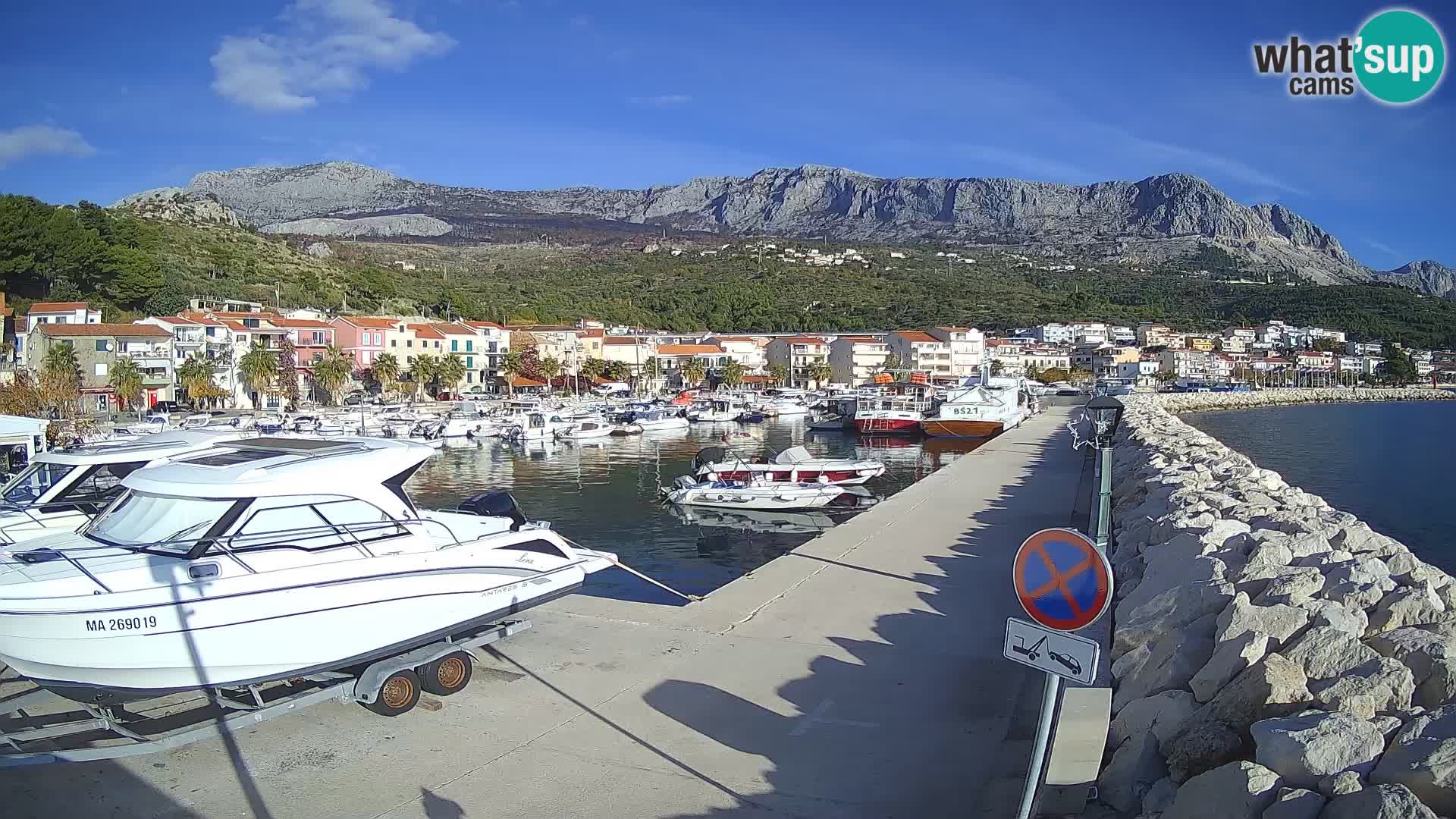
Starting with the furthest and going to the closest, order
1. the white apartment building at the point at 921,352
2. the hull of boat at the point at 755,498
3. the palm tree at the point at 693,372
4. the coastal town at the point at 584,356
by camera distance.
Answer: the white apartment building at the point at 921,352 → the palm tree at the point at 693,372 → the coastal town at the point at 584,356 → the hull of boat at the point at 755,498

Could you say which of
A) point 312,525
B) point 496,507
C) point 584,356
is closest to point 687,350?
point 584,356

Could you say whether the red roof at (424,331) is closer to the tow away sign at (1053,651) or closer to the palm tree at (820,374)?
the palm tree at (820,374)

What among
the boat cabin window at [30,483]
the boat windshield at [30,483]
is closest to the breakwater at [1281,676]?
the boat windshield at [30,483]

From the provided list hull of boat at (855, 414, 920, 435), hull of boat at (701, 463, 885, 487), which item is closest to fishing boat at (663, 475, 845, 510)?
hull of boat at (701, 463, 885, 487)

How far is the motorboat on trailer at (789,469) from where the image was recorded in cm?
2803

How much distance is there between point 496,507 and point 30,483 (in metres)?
6.47

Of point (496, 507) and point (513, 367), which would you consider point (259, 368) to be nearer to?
point (513, 367)

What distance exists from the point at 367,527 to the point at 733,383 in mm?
83093

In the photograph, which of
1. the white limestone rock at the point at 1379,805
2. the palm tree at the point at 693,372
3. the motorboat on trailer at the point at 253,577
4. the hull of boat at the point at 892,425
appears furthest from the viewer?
the palm tree at the point at 693,372

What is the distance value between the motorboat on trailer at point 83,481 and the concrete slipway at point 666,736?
383 centimetres

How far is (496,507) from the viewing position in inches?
386

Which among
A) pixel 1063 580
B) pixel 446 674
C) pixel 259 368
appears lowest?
pixel 446 674

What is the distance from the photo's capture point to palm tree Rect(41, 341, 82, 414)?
40250 mm

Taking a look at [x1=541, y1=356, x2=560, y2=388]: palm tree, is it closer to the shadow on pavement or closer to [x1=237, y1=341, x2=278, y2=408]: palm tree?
[x1=237, y1=341, x2=278, y2=408]: palm tree
